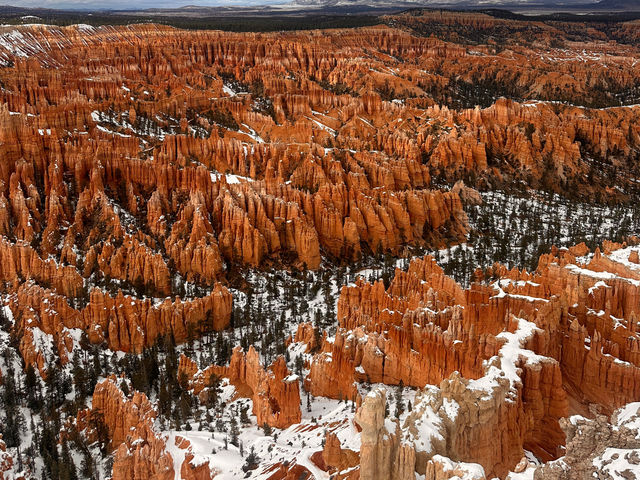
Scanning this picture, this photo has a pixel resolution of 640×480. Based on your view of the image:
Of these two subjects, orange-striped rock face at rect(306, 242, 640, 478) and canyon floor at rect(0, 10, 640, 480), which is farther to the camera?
canyon floor at rect(0, 10, 640, 480)

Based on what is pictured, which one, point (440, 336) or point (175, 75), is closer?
point (440, 336)

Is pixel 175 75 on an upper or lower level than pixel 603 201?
upper

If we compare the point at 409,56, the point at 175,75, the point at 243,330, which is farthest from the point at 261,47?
the point at 243,330

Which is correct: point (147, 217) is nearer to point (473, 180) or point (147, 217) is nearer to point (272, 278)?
point (272, 278)

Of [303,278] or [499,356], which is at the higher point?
[499,356]

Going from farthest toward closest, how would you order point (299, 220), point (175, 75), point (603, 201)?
point (175, 75), point (603, 201), point (299, 220)

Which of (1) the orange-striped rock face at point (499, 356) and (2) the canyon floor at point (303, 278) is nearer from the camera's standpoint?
(1) the orange-striped rock face at point (499, 356)

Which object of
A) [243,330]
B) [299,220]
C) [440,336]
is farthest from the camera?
[299,220]

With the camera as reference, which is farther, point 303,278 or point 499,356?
point 303,278
